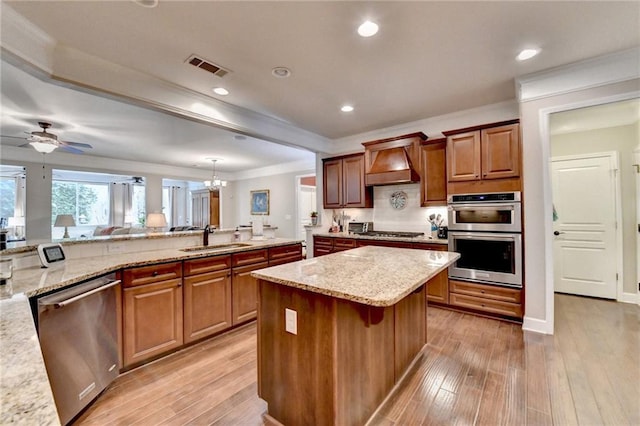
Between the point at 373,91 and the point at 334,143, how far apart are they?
2154 millimetres

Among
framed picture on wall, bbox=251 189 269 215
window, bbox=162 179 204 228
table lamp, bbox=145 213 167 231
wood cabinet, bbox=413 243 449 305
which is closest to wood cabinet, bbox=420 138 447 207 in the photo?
wood cabinet, bbox=413 243 449 305

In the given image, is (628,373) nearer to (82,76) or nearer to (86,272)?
(86,272)

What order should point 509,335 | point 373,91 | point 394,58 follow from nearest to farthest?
point 394,58, point 509,335, point 373,91

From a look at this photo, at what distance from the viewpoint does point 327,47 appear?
7.61ft

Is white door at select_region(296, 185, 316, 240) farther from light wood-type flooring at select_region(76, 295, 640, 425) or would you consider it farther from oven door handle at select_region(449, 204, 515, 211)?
light wood-type flooring at select_region(76, 295, 640, 425)

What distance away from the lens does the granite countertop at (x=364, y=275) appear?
4.38ft

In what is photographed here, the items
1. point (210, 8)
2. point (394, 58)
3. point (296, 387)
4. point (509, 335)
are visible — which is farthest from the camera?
point (509, 335)

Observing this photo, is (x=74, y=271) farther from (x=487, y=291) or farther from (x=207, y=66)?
(x=487, y=291)

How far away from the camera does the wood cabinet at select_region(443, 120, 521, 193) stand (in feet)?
10.5

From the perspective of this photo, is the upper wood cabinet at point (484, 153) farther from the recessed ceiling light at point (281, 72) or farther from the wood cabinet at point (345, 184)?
the recessed ceiling light at point (281, 72)

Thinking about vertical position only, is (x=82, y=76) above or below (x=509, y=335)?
above

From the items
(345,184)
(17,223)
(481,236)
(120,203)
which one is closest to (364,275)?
(481,236)

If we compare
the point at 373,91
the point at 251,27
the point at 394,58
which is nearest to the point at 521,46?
the point at 394,58

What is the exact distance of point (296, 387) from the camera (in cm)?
161
